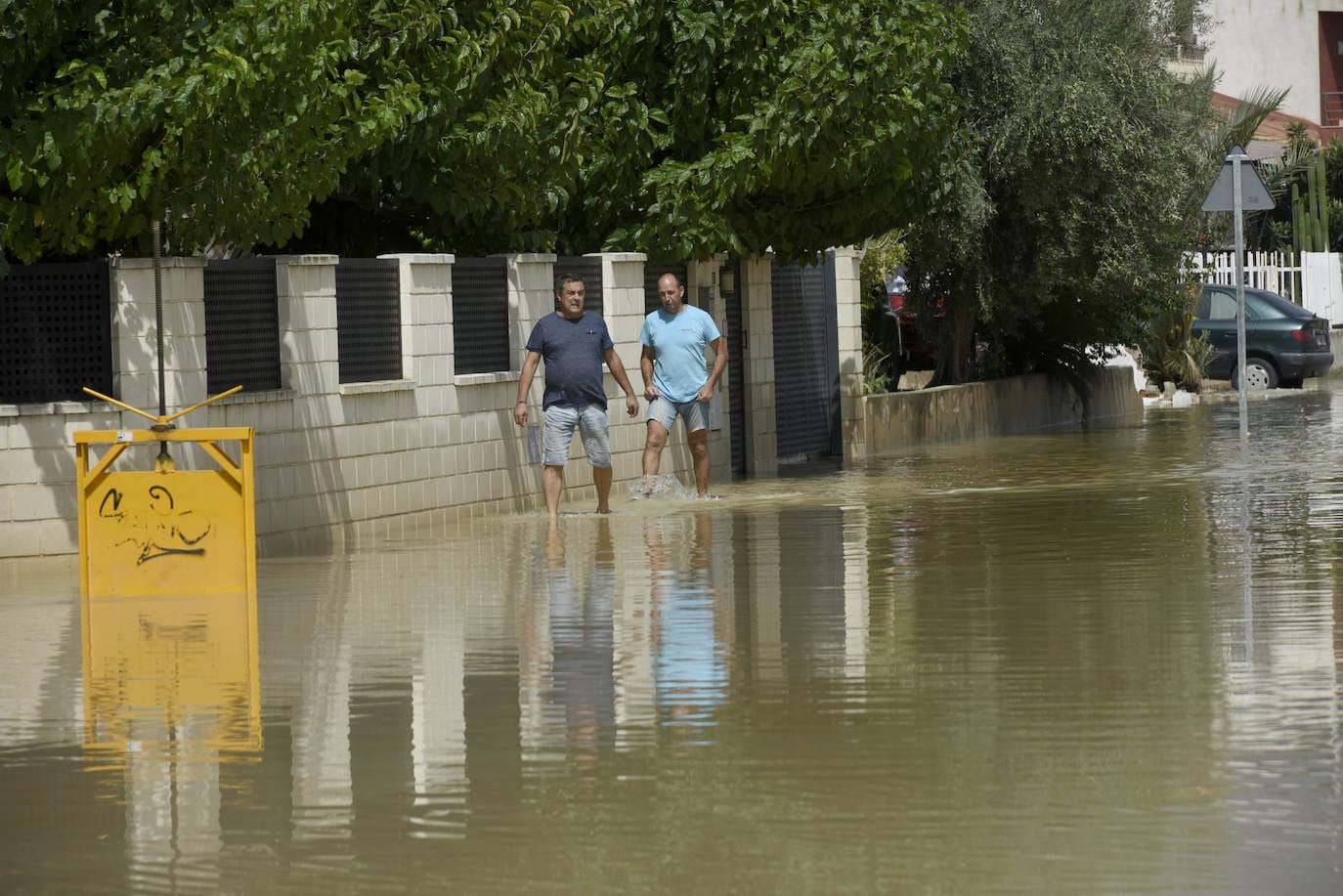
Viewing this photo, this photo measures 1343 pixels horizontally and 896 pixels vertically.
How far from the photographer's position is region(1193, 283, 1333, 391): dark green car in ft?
108

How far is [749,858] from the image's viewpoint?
Answer: 20.3 ft

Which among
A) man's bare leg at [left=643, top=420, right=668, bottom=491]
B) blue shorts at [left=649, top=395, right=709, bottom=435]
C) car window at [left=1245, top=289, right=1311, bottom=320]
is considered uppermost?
car window at [left=1245, top=289, right=1311, bottom=320]

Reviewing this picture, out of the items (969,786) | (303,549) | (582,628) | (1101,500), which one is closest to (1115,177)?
(1101,500)

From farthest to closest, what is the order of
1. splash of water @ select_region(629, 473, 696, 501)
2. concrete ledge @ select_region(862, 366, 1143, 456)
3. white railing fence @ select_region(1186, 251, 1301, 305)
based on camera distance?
white railing fence @ select_region(1186, 251, 1301, 305) → concrete ledge @ select_region(862, 366, 1143, 456) → splash of water @ select_region(629, 473, 696, 501)

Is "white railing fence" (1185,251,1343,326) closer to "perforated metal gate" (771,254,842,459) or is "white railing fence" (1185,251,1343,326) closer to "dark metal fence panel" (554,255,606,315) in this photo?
"perforated metal gate" (771,254,842,459)

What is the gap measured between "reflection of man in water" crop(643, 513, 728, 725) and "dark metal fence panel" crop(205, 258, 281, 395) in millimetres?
2791

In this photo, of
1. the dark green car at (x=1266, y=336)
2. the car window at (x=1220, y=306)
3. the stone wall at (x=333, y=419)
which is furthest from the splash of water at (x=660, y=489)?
the car window at (x=1220, y=306)

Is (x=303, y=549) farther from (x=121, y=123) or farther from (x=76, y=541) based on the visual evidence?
(x=121, y=123)

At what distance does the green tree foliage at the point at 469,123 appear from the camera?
44.9ft

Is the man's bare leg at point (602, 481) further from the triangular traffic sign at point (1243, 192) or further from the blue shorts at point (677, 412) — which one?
the triangular traffic sign at point (1243, 192)

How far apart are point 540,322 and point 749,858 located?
10914 mm

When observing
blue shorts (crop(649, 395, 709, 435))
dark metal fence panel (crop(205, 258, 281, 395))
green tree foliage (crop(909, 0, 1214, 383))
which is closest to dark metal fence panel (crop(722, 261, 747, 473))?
green tree foliage (crop(909, 0, 1214, 383))

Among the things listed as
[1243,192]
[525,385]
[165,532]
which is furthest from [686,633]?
[1243,192]

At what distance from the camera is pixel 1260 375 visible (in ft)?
110
